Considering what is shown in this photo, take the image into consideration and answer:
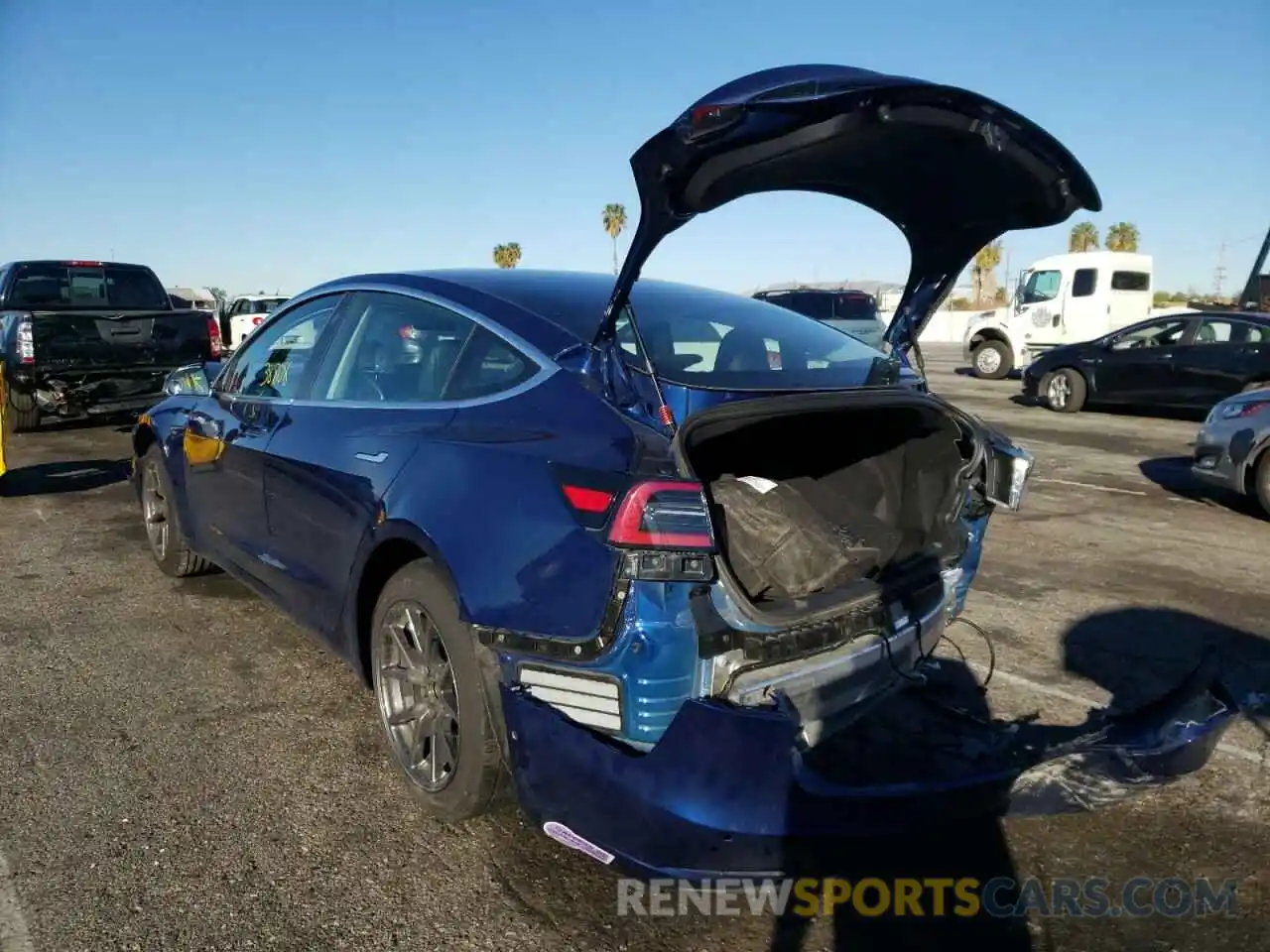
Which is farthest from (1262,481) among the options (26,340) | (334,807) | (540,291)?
(26,340)

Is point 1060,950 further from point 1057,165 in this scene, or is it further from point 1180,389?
point 1180,389

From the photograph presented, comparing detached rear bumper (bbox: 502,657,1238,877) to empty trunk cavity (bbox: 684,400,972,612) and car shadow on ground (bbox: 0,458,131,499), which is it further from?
car shadow on ground (bbox: 0,458,131,499)

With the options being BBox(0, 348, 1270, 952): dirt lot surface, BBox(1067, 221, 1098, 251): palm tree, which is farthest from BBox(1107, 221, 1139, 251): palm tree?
BBox(0, 348, 1270, 952): dirt lot surface

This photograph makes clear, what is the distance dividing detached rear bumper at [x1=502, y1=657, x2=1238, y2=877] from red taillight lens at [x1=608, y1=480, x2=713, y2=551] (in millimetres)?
389

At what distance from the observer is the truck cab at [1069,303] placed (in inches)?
760

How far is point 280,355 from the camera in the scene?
418 cm

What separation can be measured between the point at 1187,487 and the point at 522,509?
8073 mm

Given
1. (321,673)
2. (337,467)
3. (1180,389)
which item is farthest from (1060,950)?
(1180,389)

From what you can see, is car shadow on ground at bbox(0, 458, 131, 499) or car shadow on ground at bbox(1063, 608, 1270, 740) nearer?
car shadow on ground at bbox(1063, 608, 1270, 740)

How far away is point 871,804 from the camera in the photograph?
2301 mm

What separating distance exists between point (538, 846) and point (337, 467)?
1.41m

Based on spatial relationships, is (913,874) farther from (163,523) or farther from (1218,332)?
(1218,332)

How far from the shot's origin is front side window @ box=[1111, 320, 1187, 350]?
533 inches

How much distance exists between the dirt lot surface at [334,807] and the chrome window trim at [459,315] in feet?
3.88
